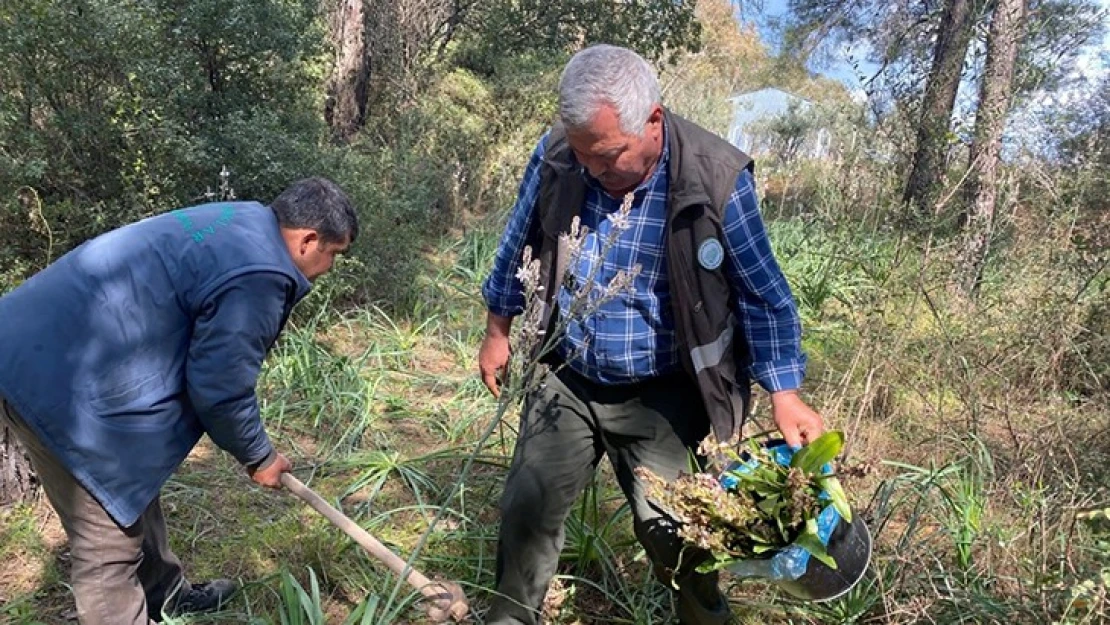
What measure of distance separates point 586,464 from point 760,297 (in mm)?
684

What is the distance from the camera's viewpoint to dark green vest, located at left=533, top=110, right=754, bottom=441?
6.56ft

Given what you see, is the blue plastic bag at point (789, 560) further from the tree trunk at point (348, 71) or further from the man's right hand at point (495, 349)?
the tree trunk at point (348, 71)

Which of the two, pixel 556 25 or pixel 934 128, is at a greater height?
pixel 556 25

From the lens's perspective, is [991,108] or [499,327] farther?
[991,108]

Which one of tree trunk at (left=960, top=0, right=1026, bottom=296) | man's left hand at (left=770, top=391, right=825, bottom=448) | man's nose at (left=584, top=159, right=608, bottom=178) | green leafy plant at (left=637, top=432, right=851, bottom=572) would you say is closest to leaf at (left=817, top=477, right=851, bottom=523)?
green leafy plant at (left=637, top=432, right=851, bottom=572)

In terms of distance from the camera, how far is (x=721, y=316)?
2.08m

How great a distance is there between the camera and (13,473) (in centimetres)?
289

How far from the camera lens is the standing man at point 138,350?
191cm

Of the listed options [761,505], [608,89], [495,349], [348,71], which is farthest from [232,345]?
[348,71]

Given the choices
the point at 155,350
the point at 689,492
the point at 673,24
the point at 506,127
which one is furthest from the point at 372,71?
the point at 689,492

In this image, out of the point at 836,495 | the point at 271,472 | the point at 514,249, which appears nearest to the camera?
the point at 836,495

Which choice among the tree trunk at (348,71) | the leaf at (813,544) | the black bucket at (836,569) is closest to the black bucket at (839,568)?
the black bucket at (836,569)

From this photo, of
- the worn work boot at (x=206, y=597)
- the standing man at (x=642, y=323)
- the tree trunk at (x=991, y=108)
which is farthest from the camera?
the tree trunk at (x=991, y=108)

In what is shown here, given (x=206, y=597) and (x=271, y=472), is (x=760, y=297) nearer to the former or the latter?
(x=271, y=472)
